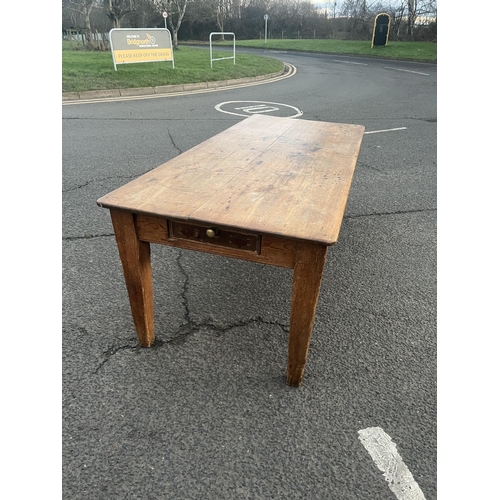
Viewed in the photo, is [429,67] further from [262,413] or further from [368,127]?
[262,413]

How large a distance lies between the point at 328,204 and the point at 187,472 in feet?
3.86

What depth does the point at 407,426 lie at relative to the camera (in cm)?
160

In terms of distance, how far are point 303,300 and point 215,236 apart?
0.44 m

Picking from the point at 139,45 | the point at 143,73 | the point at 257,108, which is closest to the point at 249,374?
the point at 257,108

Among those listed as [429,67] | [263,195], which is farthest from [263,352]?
[429,67]

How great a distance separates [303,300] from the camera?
156 centimetres

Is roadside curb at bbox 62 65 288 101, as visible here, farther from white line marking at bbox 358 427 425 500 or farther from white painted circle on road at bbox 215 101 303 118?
white line marking at bbox 358 427 425 500

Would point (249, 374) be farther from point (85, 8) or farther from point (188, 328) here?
point (85, 8)

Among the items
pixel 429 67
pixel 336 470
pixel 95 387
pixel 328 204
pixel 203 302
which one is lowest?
pixel 336 470

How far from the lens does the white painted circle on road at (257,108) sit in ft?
23.5

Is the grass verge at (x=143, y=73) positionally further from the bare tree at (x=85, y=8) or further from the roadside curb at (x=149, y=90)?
the bare tree at (x=85, y=8)

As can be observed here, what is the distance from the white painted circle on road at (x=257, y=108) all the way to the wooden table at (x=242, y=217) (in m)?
5.29

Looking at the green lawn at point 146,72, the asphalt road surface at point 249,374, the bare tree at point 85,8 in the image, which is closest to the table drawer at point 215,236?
the asphalt road surface at point 249,374

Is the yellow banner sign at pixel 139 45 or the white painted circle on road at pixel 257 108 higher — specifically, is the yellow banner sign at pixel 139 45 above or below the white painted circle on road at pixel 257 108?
above
